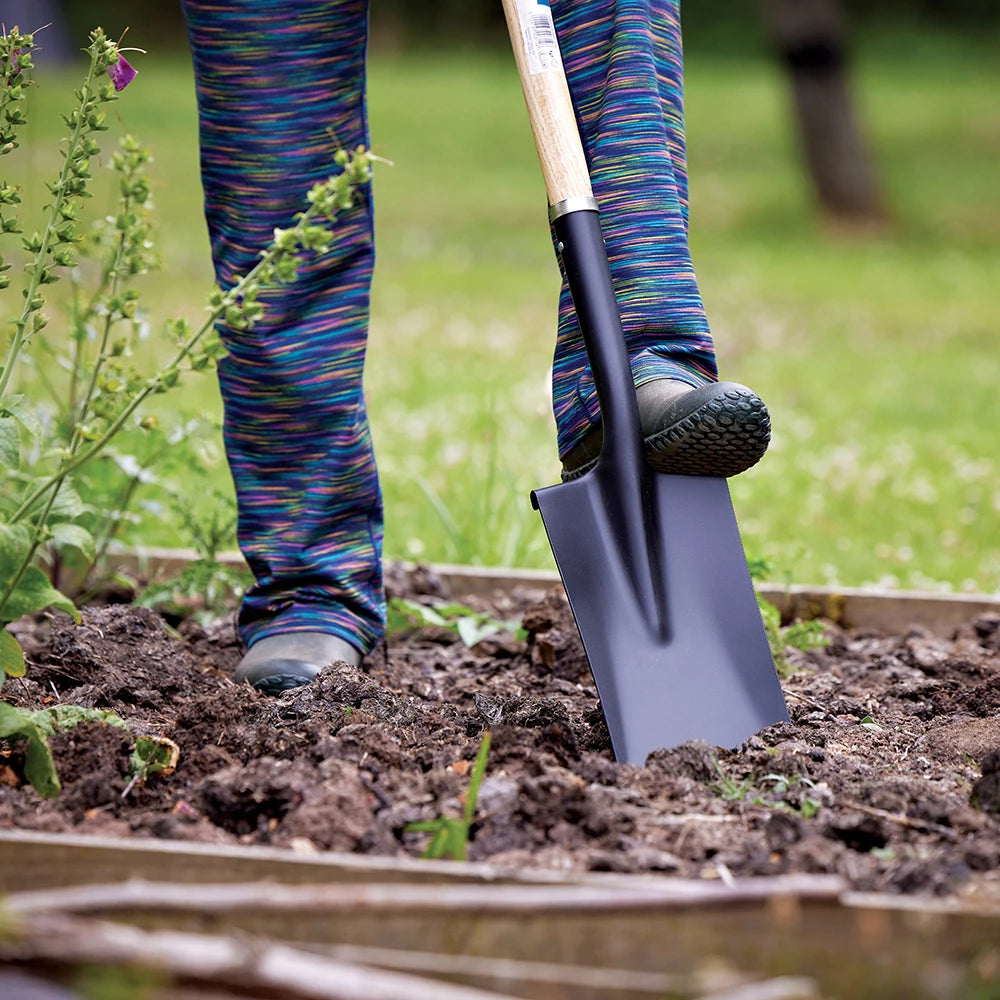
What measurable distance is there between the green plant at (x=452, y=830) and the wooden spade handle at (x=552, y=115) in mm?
854

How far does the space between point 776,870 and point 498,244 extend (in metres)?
8.51

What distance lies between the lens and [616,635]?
1.67 metres

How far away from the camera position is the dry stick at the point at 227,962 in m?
0.94

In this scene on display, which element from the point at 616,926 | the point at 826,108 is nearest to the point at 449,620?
the point at 616,926

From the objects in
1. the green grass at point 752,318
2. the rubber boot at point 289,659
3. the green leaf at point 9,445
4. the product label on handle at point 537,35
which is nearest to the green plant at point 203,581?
the rubber boot at point 289,659

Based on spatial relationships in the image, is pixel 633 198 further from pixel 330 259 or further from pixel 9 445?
pixel 9 445

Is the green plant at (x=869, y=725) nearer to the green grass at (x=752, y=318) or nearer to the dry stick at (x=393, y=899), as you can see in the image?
the dry stick at (x=393, y=899)

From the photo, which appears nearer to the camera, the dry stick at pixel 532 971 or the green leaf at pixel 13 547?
the dry stick at pixel 532 971

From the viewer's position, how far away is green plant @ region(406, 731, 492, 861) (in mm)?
1234

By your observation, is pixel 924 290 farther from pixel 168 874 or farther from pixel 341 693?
pixel 168 874

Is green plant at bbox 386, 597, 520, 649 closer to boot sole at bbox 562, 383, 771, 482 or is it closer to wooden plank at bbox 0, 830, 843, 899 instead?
boot sole at bbox 562, 383, 771, 482

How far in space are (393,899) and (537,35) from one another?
48.9 inches

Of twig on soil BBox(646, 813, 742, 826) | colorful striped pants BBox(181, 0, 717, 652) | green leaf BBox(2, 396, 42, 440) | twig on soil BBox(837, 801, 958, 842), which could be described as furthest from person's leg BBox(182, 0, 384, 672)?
twig on soil BBox(837, 801, 958, 842)

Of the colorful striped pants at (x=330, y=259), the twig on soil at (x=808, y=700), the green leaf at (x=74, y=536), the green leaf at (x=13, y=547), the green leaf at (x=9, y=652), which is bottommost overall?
the twig on soil at (x=808, y=700)
